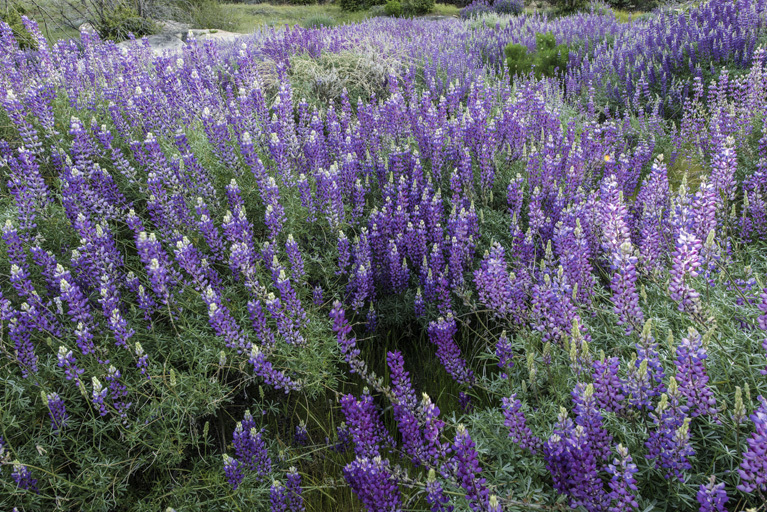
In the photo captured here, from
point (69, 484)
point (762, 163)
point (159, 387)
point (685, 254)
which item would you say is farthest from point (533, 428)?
point (762, 163)

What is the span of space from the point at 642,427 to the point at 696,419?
1.00 feet

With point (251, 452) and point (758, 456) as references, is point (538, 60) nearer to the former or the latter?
point (251, 452)

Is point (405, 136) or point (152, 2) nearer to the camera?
point (405, 136)

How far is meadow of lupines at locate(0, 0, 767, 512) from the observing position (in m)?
1.71

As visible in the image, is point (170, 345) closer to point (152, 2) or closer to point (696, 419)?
point (696, 419)

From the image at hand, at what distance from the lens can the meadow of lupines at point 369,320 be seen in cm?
171

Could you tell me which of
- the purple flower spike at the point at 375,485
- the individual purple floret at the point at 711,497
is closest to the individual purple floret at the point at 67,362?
the purple flower spike at the point at 375,485

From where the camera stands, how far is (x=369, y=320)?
3002 mm

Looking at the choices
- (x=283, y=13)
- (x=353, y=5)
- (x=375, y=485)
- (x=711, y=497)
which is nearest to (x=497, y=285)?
(x=375, y=485)

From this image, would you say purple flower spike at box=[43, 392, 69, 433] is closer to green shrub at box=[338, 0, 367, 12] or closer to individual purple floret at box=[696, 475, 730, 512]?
individual purple floret at box=[696, 475, 730, 512]

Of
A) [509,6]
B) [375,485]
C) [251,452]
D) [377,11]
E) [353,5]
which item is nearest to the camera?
[375,485]

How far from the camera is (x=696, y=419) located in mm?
1880

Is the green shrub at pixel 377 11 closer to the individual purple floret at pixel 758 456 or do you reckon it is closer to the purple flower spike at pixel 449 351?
the purple flower spike at pixel 449 351

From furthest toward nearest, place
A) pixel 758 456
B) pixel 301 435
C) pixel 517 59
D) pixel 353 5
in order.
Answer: pixel 353 5, pixel 517 59, pixel 301 435, pixel 758 456
